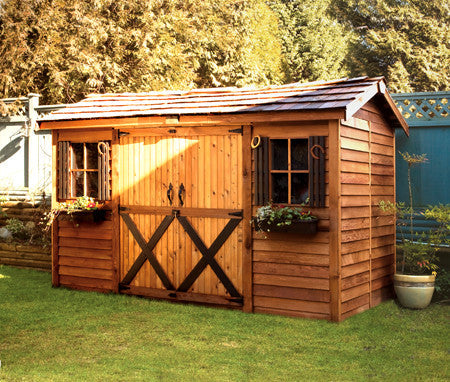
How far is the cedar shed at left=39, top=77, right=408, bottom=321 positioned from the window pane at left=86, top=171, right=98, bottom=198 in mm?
14

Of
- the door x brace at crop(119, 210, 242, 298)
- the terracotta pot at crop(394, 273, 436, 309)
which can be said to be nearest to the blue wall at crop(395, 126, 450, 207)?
the terracotta pot at crop(394, 273, 436, 309)

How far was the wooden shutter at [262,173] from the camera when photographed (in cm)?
762

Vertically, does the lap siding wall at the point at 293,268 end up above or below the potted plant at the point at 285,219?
below

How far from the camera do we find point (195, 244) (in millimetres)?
8211

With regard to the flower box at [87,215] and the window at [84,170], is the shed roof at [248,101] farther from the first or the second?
the flower box at [87,215]

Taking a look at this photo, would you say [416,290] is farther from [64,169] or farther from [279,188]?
[64,169]

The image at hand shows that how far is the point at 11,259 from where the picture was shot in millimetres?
11328

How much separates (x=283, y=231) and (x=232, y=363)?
6.32 ft

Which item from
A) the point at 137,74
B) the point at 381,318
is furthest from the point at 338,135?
the point at 137,74

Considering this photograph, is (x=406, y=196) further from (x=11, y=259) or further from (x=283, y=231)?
(x=11, y=259)

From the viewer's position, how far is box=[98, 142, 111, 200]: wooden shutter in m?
8.89

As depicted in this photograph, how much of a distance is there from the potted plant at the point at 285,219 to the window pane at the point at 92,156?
9.44ft

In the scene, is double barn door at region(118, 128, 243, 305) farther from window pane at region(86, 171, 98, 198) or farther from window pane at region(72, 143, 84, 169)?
window pane at region(72, 143, 84, 169)

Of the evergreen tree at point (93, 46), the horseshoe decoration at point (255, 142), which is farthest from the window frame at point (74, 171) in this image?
the evergreen tree at point (93, 46)
